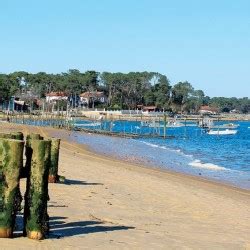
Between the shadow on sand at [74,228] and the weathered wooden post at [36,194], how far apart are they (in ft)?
1.05

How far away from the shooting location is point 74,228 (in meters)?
8.80

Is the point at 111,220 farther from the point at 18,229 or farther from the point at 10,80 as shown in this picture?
the point at 10,80

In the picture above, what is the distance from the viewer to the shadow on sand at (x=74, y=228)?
827cm

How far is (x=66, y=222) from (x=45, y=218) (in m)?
1.52

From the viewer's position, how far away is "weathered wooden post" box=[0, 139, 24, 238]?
7402 mm

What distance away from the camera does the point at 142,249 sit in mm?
7980

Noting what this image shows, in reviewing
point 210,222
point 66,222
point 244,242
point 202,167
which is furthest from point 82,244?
point 202,167

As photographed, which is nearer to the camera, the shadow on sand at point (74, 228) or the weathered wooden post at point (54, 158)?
the shadow on sand at point (74, 228)

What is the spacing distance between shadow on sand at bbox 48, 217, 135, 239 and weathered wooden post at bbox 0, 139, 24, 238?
0.73 metres

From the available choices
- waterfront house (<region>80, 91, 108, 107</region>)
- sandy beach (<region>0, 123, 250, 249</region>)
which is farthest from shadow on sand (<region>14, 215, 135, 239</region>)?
waterfront house (<region>80, 91, 108, 107</region>)

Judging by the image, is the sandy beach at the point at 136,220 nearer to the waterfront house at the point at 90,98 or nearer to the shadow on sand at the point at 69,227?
the shadow on sand at the point at 69,227

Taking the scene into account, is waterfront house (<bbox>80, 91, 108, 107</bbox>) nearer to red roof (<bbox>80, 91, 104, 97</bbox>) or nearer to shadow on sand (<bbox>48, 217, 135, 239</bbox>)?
red roof (<bbox>80, 91, 104, 97</bbox>)

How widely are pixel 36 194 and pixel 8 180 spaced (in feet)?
1.57

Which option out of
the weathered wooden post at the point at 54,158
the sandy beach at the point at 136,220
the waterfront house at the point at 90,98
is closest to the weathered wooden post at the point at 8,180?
the sandy beach at the point at 136,220
